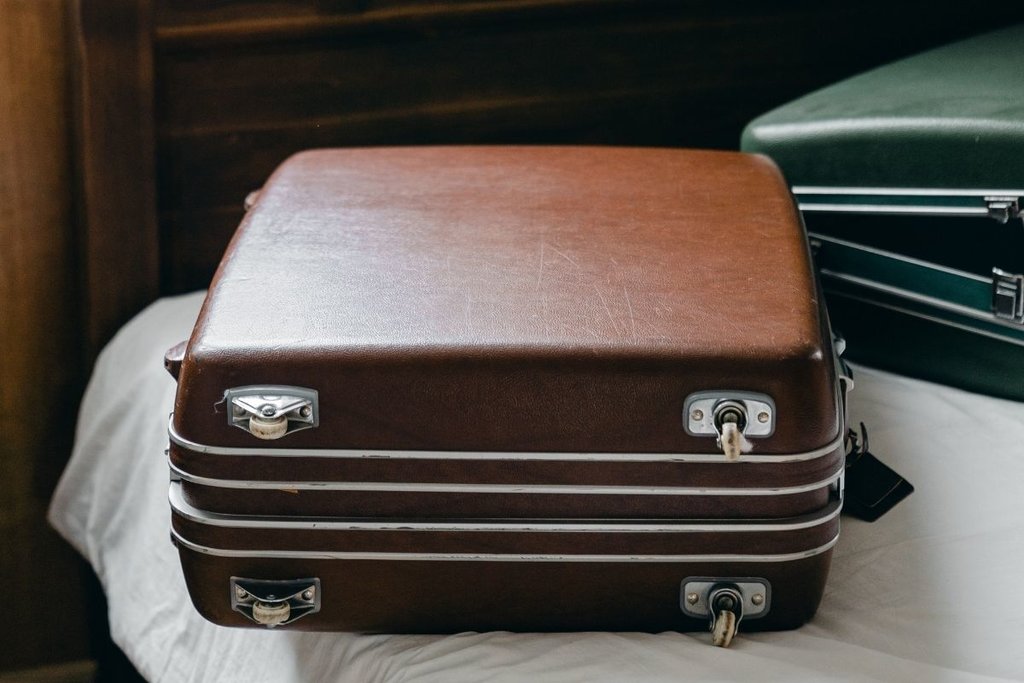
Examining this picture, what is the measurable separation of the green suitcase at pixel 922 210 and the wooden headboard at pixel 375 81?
1.05 ft

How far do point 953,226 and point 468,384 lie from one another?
22.1 inches

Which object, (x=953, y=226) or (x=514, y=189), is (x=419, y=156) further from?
(x=953, y=226)

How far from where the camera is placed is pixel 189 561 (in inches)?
33.9

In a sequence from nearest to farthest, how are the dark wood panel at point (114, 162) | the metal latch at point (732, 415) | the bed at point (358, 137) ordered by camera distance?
the metal latch at point (732, 415) → the bed at point (358, 137) → the dark wood panel at point (114, 162)

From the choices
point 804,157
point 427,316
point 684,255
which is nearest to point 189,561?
point 427,316

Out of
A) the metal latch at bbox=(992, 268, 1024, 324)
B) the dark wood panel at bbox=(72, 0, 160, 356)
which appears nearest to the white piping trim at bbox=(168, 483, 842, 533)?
the metal latch at bbox=(992, 268, 1024, 324)

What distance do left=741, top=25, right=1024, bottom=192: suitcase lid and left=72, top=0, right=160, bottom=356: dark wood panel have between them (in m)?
0.69

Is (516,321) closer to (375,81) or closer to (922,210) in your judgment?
(922,210)

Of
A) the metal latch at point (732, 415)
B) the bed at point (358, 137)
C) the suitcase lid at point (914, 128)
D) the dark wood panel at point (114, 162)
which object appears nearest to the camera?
the metal latch at point (732, 415)

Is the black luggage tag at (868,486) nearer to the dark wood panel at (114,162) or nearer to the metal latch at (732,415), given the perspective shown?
the metal latch at (732,415)

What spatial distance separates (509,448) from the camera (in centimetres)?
81

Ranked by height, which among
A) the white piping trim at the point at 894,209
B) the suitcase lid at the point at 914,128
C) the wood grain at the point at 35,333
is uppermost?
the suitcase lid at the point at 914,128

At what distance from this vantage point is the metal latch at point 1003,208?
1.06 meters

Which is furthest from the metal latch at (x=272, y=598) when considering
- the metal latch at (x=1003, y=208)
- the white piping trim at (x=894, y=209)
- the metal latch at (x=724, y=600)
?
the metal latch at (x=1003, y=208)
